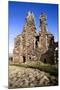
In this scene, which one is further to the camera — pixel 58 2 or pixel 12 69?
pixel 58 2

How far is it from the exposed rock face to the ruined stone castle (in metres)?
0.11

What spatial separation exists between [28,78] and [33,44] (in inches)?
15.4

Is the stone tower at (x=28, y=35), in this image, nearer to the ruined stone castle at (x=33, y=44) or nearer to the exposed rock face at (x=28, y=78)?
the ruined stone castle at (x=33, y=44)

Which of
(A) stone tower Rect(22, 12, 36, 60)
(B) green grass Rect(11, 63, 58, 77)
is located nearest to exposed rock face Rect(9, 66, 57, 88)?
(B) green grass Rect(11, 63, 58, 77)

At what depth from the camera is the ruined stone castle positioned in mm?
2270

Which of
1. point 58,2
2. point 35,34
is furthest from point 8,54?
point 58,2

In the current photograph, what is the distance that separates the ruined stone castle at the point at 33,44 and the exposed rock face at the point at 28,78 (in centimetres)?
11

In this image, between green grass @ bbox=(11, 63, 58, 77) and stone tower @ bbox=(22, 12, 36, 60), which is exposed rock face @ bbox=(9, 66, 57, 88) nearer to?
green grass @ bbox=(11, 63, 58, 77)

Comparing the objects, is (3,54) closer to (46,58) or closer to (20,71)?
(20,71)

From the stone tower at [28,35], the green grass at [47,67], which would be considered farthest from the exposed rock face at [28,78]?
the stone tower at [28,35]

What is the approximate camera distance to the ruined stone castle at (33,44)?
2.27m

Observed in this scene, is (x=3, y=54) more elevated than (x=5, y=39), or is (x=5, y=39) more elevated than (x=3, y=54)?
(x=5, y=39)

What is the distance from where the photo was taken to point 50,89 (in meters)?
2.33

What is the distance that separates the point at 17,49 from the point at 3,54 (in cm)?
17
